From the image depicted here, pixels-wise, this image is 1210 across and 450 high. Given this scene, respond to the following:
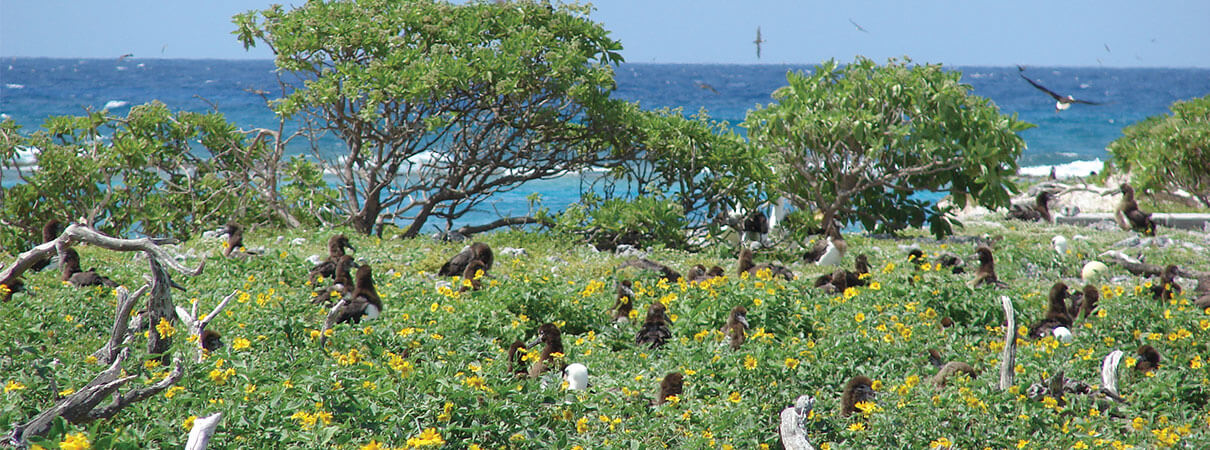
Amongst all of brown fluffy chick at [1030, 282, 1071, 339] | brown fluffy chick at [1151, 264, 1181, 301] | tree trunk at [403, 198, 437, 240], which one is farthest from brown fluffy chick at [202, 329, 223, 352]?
brown fluffy chick at [1151, 264, 1181, 301]

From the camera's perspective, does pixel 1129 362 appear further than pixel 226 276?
No

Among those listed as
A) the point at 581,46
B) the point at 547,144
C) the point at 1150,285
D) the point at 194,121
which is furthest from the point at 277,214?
the point at 1150,285

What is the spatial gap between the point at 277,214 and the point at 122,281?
5.60 meters

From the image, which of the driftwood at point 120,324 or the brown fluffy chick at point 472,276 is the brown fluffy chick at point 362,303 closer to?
the brown fluffy chick at point 472,276

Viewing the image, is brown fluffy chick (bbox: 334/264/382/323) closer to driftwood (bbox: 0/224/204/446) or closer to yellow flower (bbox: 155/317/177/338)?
driftwood (bbox: 0/224/204/446)

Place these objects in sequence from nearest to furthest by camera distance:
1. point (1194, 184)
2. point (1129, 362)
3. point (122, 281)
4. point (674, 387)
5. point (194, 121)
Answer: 1. point (674, 387)
2. point (1129, 362)
3. point (122, 281)
4. point (194, 121)
5. point (1194, 184)

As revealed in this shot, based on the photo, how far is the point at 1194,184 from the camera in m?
14.6

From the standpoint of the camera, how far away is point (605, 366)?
6859 mm

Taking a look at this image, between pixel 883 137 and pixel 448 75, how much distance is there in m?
6.05

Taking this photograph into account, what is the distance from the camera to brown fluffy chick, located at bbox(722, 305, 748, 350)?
23.2 ft

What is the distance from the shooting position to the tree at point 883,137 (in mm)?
13500

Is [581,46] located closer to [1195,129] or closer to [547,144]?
[547,144]

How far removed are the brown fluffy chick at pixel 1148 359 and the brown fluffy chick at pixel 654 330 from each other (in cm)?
340

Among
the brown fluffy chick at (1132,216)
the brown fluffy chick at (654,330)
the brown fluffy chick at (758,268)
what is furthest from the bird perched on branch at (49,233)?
the brown fluffy chick at (1132,216)
